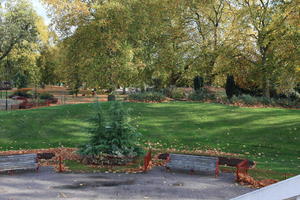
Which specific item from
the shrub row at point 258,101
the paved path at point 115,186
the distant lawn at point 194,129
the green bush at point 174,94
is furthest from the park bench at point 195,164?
the green bush at point 174,94

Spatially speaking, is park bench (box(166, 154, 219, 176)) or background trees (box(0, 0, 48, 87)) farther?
background trees (box(0, 0, 48, 87))

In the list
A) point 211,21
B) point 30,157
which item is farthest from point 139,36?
point 30,157

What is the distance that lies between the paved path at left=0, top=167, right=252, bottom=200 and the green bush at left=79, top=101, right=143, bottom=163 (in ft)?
5.09

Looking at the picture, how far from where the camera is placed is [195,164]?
1260 centimetres

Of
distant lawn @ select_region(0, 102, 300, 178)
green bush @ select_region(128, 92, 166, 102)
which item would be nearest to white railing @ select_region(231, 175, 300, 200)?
distant lawn @ select_region(0, 102, 300, 178)

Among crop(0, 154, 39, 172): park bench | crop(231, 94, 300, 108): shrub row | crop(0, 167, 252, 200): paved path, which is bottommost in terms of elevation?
crop(0, 167, 252, 200): paved path

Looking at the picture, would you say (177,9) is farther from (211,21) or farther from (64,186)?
(64,186)

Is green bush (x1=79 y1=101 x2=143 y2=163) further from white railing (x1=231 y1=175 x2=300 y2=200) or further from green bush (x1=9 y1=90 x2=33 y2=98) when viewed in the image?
green bush (x1=9 y1=90 x2=33 y2=98)

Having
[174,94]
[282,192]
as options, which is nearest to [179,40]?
[174,94]

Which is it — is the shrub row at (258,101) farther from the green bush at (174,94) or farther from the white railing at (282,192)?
the white railing at (282,192)

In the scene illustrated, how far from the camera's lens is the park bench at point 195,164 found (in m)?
12.3

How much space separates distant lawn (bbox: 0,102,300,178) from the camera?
17.3 meters

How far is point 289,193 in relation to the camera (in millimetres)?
2135

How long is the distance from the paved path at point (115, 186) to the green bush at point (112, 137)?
1.55 metres
